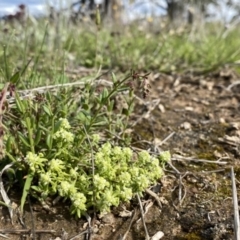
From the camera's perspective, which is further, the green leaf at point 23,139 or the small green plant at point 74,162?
the green leaf at point 23,139

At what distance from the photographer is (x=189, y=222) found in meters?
1.64

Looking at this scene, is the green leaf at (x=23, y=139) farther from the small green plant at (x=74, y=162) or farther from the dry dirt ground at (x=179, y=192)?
the dry dirt ground at (x=179, y=192)

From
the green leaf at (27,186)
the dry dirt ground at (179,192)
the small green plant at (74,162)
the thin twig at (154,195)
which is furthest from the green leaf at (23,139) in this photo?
the thin twig at (154,195)

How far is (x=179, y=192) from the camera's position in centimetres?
179

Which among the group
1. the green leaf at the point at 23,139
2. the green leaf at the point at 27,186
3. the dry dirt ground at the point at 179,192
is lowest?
the dry dirt ground at the point at 179,192

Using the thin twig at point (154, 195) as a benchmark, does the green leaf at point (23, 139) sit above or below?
above

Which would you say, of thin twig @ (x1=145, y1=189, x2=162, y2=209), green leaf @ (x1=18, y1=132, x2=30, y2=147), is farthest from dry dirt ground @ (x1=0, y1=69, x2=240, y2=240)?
green leaf @ (x1=18, y1=132, x2=30, y2=147)

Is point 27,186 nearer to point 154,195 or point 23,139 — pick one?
point 23,139

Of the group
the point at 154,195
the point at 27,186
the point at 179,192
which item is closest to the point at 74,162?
the point at 27,186

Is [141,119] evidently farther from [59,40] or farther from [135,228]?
[59,40]

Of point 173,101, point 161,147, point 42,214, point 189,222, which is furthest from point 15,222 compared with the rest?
point 173,101

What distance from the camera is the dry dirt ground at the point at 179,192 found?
1.61m

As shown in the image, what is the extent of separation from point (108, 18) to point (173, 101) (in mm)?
3304

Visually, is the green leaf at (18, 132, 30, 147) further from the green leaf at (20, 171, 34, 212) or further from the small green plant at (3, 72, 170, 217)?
the green leaf at (20, 171, 34, 212)
